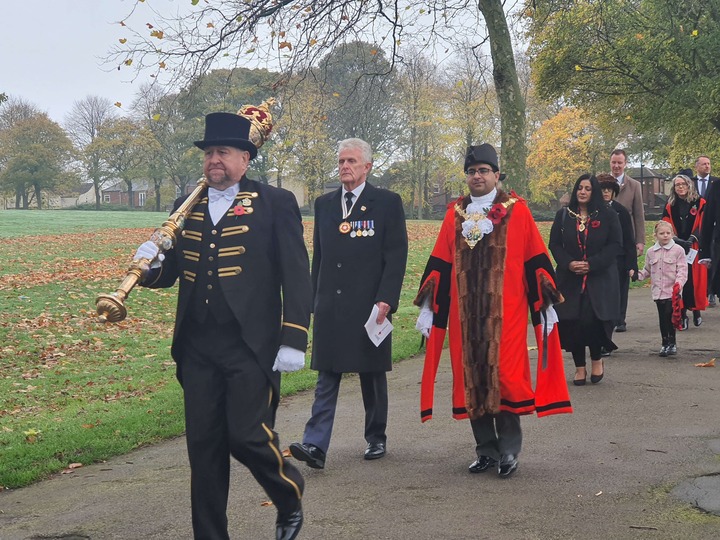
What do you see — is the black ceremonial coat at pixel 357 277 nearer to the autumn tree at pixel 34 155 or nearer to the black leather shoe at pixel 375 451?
the black leather shoe at pixel 375 451

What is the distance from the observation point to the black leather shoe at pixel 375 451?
6.97m

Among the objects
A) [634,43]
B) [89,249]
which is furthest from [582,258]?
[89,249]

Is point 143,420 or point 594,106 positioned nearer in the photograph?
point 143,420

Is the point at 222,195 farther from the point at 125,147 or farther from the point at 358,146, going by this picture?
the point at 125,147

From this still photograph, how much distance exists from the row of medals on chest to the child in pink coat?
5153 millimetres

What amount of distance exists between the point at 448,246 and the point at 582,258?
3.09 meters

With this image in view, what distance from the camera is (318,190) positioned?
61.5 metres

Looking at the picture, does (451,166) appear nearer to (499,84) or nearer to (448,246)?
(499,84)

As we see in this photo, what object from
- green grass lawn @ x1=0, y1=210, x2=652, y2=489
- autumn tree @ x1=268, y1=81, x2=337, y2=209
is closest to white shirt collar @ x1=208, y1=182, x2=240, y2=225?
green grass lawn @ x1=0, y1=210, x2=652, y2=489

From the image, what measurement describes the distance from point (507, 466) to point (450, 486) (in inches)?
17.6

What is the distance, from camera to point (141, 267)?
4.74 metres

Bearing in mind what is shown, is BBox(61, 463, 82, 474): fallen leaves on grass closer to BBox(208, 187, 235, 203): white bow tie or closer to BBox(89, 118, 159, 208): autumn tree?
BBox(208, 187, 235, 203): white bow tie

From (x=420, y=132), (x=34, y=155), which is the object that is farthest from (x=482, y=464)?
(x=34, y=155)

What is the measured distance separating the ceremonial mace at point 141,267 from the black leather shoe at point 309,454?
6.81 feet
